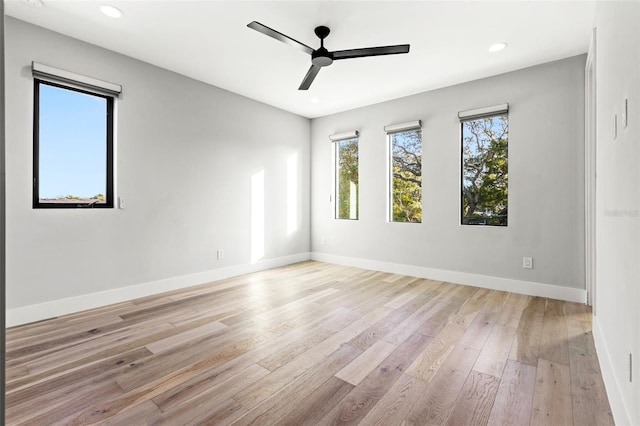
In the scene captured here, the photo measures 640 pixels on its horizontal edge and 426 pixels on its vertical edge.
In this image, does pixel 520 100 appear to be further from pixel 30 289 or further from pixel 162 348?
pixel 30 289

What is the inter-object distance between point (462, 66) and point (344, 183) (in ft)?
8.20

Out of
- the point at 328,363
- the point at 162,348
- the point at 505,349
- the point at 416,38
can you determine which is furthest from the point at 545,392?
the point at 416,38

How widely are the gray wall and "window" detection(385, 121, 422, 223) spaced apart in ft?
0.41

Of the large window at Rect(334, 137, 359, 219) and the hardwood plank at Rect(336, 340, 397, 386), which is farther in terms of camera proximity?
the large window at Rect(334, 137, 359, 219)

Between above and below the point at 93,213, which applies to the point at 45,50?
above

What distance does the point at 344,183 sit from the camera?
17.6ft

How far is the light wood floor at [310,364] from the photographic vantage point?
1.56 m

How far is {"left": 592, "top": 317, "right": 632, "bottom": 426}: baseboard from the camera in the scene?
136 cm

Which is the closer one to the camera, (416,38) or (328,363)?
(328,363)

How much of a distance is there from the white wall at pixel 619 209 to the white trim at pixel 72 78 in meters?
3.96

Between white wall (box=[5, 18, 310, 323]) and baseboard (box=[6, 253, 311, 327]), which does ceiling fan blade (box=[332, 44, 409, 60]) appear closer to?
white wall (box=[5, 18, 310, 323])

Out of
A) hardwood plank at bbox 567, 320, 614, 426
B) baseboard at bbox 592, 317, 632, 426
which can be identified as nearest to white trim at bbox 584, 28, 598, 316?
hardwood plank at bbox 567, 320, 614, 426

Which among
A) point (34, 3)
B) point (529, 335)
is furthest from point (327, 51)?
point (529, 335)

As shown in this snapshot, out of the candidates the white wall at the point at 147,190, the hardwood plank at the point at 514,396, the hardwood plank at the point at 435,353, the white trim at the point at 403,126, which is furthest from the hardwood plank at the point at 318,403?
the white trim at the point at 403,126
